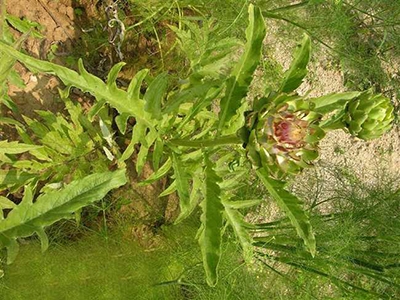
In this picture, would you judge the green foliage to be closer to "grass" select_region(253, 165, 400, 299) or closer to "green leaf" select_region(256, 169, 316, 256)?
"green leaf" select_region(256, 169, 316, 256)

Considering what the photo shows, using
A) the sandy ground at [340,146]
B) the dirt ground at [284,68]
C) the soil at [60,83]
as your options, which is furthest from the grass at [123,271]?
the sandy ground at [340,146]

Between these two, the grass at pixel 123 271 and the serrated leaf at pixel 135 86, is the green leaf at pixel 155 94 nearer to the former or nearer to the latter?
the serrated leaf at pixel 135 86

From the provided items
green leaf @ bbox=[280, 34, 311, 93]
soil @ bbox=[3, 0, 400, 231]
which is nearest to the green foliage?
green leaf @ bbox=[280, 34, 311, 93]

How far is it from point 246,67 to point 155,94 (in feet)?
0.61

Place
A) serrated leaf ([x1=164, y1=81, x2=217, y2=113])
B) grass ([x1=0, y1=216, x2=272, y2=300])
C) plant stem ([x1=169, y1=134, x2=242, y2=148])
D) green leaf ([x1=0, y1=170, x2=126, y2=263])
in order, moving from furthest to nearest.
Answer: grass ([x1=0, y1=216, x2=272, y2=300]) < serrated leaf ([x1=164, y1=81, x2=217, y2=113]) < plant stem ([x1=169, y1=134, x2=242, y2=148]) < green leaf ([x1=0, y1=170, x2=126, y2=263])

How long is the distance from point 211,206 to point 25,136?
46 centimetres

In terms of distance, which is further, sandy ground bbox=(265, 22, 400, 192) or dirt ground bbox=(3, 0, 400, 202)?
sandy ground bbox=(265, 22, 400, 192)

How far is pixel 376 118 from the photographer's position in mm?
805

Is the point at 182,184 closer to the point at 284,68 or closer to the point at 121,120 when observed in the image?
the point at 121,120

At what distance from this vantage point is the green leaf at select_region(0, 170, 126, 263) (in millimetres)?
743

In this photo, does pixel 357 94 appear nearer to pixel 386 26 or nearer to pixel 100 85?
pixel 100 85

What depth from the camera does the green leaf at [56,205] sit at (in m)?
0.74

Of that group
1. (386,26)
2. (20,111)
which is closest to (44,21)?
(20,111)

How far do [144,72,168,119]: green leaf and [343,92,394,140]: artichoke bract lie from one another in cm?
31
